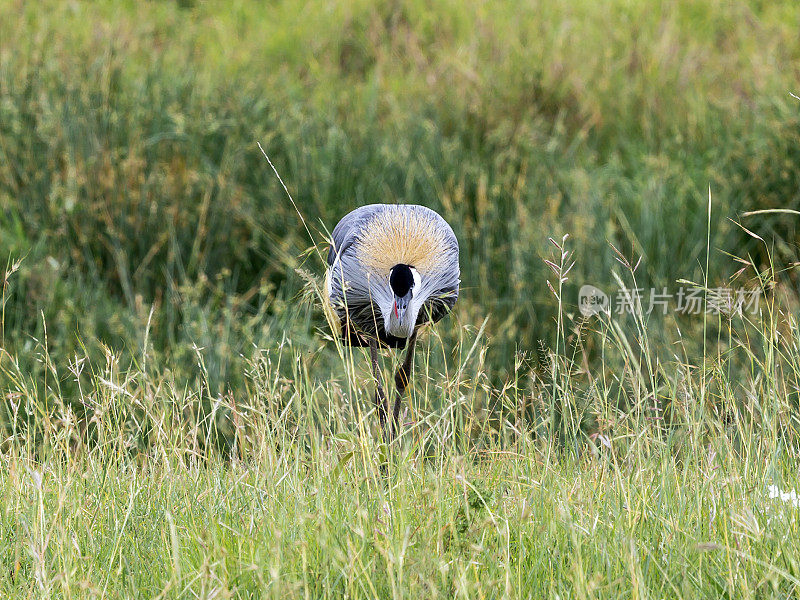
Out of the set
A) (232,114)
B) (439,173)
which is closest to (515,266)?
(439,173)

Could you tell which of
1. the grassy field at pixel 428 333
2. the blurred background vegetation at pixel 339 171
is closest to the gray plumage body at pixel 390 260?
the grassy field at pixel 428 333

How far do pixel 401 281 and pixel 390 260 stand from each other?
0.68 feet

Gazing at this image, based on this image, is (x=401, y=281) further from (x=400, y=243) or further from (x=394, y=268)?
(x=400, y=243)

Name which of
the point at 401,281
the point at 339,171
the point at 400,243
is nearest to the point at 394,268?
the point at 401,281

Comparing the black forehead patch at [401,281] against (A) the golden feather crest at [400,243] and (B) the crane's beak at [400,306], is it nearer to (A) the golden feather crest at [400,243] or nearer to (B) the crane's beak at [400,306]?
(B) the crane's beak at [400,306]

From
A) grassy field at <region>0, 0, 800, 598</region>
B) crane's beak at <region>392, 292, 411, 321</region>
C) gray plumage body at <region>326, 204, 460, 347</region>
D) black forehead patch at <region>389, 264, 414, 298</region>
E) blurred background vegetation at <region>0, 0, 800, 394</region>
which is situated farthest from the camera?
blurred background vegetation at <region>0, 0, 800, 394</region>

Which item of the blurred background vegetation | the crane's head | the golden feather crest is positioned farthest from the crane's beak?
the blurred background vegetation

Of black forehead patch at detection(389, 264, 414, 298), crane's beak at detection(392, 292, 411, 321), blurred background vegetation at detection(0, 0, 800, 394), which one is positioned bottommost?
blurred background vegetation at detection(0, 0, 800, 394)

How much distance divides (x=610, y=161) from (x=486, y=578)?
5267 mm

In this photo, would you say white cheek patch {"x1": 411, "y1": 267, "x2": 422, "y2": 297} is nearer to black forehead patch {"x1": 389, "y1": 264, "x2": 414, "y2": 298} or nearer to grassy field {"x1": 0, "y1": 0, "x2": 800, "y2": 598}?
black forehead patch {"x1": 389, "y1": 264, "x2": 414, "y2": 298}

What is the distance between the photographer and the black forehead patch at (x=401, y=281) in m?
3.23

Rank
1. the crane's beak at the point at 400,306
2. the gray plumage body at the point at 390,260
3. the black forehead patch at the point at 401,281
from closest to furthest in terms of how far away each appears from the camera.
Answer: the crane's beak at the point at 400,306
the black forehead patch at the point at 401,281
the gray plumage body at the point at 390,260

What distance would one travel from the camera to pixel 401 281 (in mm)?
3242

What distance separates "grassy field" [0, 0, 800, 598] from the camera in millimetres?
2057
